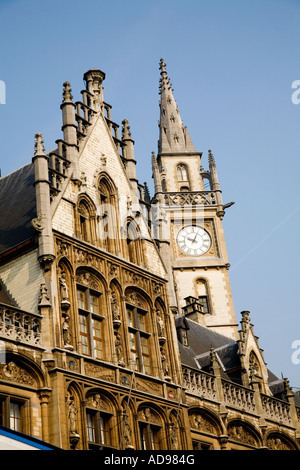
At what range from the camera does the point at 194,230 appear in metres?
57.6

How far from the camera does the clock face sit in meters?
56.6

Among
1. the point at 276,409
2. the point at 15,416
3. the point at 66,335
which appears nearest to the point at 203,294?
the point at 276,409

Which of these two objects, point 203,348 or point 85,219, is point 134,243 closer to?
point 85,219

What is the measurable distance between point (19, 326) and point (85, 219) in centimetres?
637

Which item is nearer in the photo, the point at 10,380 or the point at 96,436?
the point at 10,380

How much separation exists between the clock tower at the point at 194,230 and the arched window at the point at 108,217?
16.3 m

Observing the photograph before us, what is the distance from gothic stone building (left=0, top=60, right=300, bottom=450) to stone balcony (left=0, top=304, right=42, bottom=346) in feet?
0.14

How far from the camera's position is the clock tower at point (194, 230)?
5403 cm

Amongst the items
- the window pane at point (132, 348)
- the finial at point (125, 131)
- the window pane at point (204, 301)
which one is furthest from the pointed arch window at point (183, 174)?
the window pane at point (132, 348)

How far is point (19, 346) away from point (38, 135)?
8672mm

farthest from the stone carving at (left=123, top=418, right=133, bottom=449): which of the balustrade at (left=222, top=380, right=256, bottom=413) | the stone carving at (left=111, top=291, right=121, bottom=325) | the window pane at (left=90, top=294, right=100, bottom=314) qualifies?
the balustrade at (left=222, top=380, right=256, bottom=413)
